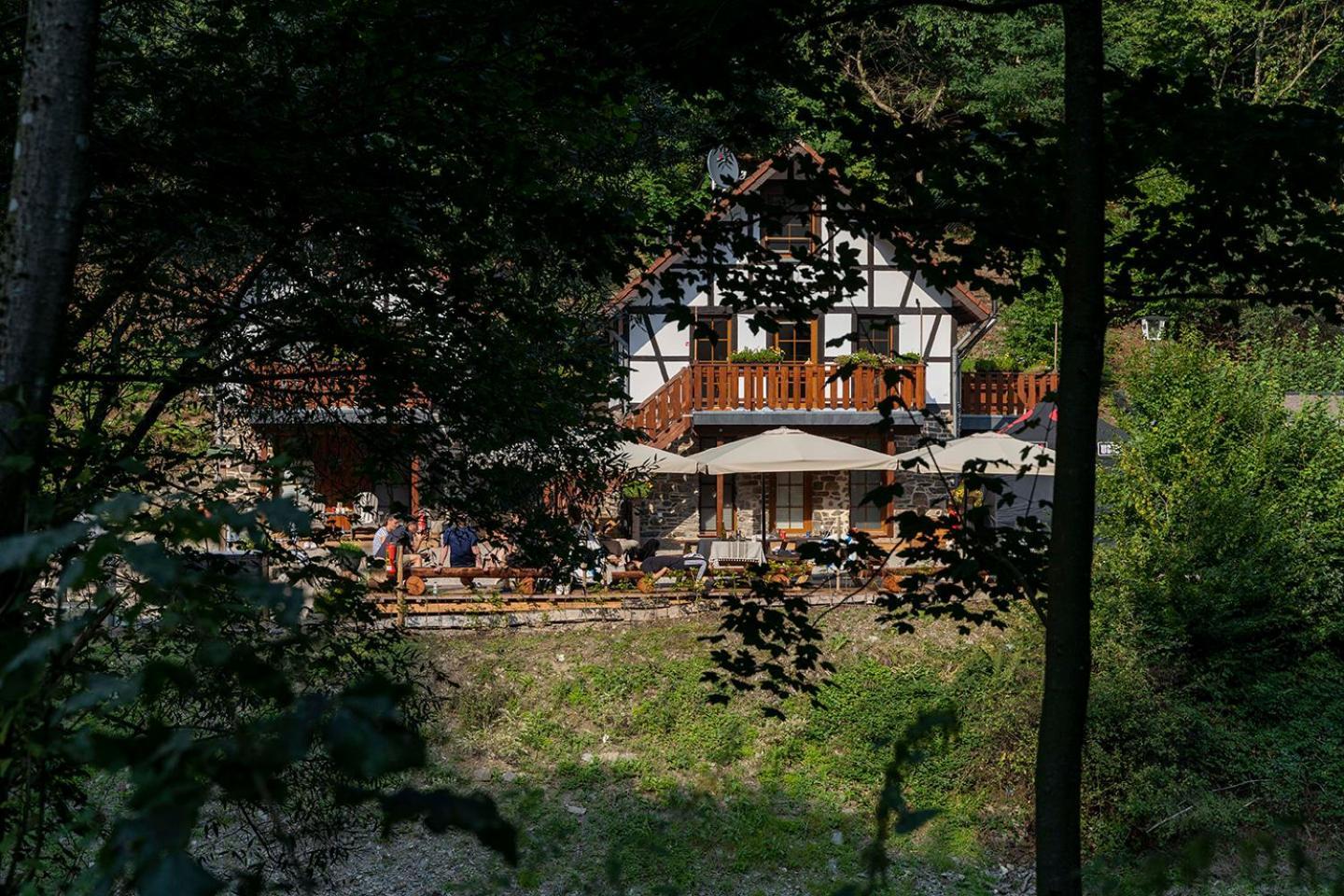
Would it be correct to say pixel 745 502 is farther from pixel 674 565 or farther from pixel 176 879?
pixel 176 879

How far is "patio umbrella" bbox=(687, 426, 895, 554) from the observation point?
16859 mm

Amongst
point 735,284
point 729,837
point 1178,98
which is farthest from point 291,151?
point 729,837

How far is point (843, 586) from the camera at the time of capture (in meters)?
15.9

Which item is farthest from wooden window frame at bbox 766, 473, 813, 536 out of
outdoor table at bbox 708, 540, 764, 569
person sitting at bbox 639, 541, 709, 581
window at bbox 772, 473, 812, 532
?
outdoor table at bbox 708, 540, 764, 569

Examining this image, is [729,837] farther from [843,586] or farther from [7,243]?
[7,243]

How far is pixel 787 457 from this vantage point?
55.5 ft

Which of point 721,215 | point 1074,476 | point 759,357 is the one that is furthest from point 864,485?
point 1074,476

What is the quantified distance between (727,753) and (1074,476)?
10931 millimetres

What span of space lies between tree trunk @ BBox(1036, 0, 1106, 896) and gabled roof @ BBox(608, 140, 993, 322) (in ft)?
1.82

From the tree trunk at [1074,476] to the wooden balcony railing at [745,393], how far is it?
16307mm

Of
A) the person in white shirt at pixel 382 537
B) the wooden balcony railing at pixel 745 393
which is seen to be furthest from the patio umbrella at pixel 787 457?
the person in white shirt at pixel 382 537

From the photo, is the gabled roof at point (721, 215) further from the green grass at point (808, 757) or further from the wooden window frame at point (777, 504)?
the green grass at point (808, 757)

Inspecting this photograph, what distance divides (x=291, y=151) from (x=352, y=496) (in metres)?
2.05

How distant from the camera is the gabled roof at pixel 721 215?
4594 mm
